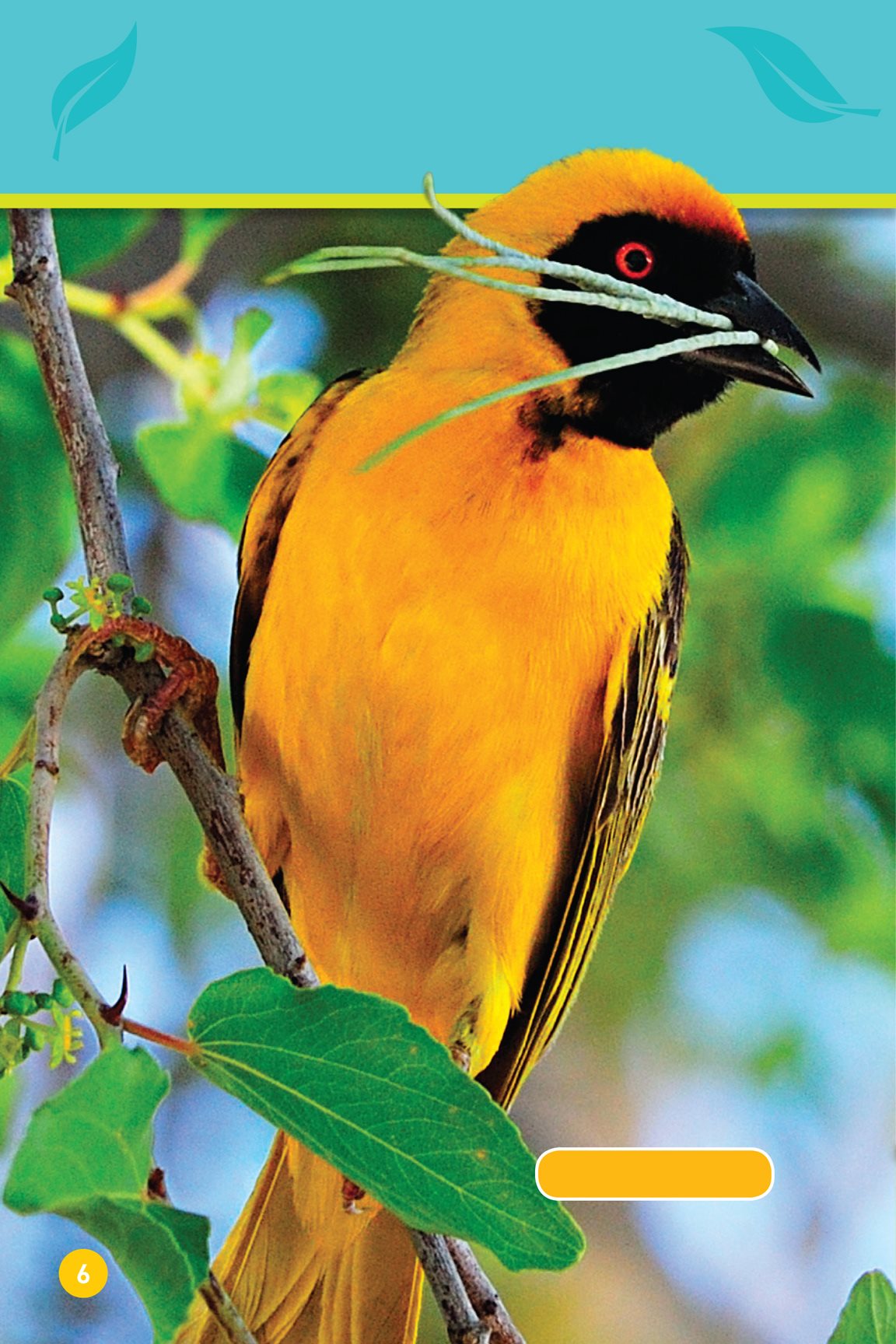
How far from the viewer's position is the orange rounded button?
2.00 m

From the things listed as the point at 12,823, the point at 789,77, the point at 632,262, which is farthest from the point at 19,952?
the point at 789,77

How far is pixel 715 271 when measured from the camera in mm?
1938

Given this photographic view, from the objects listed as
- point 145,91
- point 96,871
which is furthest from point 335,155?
point 96,871

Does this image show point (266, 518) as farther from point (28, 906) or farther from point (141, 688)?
point (28, 906)

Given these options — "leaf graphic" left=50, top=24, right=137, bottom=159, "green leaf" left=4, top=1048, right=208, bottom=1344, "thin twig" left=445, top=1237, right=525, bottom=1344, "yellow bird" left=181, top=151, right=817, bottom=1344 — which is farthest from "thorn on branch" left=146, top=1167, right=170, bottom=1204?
"leaf graphic" left=50, top=24, right=137, bottom=159

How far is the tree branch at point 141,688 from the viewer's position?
1.65m

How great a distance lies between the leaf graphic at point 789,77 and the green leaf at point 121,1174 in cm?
159

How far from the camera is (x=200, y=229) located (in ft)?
6.56

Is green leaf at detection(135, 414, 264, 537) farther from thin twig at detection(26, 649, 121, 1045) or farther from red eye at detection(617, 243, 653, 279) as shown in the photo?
thin twig at detection(26, 649, 121, 1045)

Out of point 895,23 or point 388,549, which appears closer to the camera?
point 388,549

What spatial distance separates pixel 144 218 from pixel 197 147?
4.9 inches

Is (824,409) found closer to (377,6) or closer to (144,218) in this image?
(377,6)

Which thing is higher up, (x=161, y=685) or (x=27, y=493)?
(x=27, y=493)

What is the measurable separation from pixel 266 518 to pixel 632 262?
61 cm
